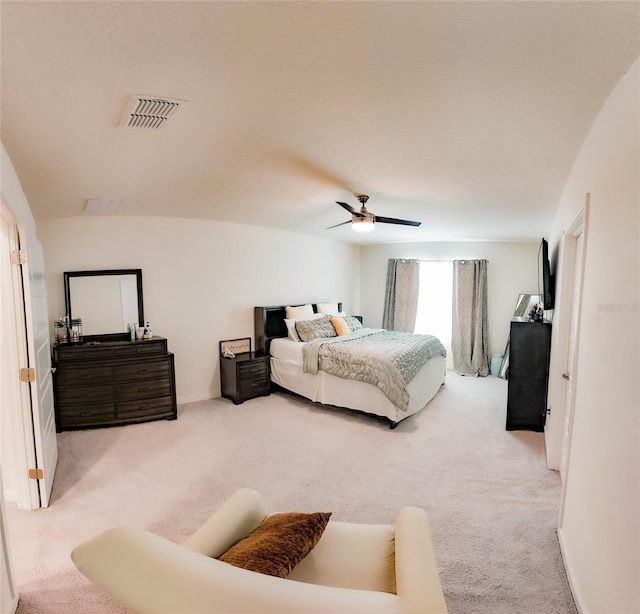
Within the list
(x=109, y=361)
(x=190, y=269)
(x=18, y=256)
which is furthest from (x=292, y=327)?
(x=18, y=256)

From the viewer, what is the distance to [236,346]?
207 inches

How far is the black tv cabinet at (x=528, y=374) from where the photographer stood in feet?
12.0

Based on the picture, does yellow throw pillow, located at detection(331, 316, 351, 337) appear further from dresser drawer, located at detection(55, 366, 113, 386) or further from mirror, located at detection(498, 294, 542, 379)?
dresser drawer, located at detection(55, 366, 113, 386)

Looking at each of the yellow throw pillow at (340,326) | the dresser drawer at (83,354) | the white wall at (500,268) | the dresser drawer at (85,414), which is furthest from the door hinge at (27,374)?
the white wall at (500,268)

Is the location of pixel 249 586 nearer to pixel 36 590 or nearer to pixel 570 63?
pixel 36 590

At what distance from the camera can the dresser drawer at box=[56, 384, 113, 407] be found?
380 centimetres

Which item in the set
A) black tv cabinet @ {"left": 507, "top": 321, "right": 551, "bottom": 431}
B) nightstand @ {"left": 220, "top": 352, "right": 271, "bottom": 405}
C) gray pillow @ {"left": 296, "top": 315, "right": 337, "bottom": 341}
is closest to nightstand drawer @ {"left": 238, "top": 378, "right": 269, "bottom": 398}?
nightstand @ {"left": 220, "top": 352, "right": 271, "bottom": 405}

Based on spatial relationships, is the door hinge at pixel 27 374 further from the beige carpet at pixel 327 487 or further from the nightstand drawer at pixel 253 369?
the nightstand drawer at pixel 253 369

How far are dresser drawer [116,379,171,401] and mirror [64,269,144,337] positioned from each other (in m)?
0.74

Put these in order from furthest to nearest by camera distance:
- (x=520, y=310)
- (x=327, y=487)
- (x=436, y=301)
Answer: (x=436, y=301), (x=520, y=310), (x=327, y=487)

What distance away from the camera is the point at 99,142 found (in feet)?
7.29

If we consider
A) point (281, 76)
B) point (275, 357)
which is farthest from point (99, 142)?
point (275, 357)

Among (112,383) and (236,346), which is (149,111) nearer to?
(112,383)

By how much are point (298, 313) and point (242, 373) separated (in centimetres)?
129
